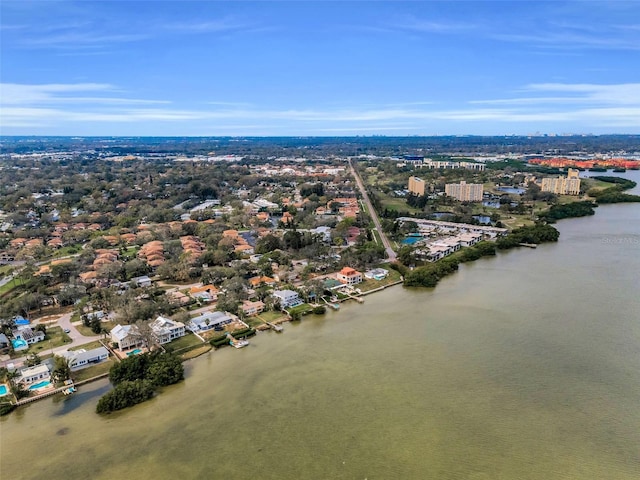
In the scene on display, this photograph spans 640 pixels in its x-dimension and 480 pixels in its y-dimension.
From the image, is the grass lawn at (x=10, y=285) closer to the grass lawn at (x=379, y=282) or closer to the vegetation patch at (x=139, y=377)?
the vegetation patch at (x=139, y=377)

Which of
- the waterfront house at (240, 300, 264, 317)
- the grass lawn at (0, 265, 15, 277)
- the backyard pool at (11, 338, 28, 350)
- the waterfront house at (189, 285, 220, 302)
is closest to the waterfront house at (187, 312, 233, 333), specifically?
the waterfront house at (240, 300, 264, 317)

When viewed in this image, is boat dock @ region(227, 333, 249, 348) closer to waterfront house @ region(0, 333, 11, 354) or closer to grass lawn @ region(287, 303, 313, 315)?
grass lawn @ region(287, 303, 313, 315)

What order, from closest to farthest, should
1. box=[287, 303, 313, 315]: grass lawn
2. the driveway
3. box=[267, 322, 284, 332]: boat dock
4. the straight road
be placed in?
the driveway < box=[267, 322, 284, 332]: boat dock < box=[287, 303, 313, 315]: grass lawn < the straight road

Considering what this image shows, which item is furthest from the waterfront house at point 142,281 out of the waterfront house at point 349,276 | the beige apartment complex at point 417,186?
the beige apartment complex at point 417,186

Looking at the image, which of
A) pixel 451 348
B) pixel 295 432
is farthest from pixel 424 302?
pixel 295 432

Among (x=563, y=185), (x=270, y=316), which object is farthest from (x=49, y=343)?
(x=563, y=185)

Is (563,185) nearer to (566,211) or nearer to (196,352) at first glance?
(566,211)
